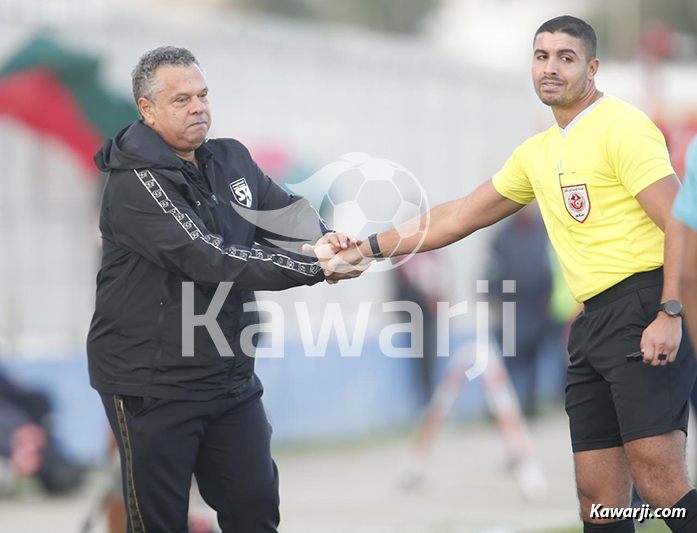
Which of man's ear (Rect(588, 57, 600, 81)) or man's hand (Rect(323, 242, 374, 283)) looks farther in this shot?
man's hand (Rect(323, 242, 374, 283))

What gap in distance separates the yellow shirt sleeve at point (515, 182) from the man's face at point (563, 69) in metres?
0.37

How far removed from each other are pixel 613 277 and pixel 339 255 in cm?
134

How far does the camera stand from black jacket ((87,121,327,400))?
4582 mm

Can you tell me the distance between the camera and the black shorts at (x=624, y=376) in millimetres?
4500

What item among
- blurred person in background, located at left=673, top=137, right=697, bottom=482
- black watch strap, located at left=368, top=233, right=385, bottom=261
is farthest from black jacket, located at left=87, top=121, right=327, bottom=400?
blurred person in background, located at left=673, top=137, right=697, bottom=482

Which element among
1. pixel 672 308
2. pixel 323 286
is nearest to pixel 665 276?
pixel 672 308

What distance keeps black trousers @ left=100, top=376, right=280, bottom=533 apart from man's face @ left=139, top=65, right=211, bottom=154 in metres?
1.14

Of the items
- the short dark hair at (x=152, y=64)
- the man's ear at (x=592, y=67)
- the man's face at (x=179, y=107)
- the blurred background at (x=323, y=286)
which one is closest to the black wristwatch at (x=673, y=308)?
the man's ear at (x=592, y=67)

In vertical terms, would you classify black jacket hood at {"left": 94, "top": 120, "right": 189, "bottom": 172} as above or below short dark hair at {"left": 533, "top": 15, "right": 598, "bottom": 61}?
below

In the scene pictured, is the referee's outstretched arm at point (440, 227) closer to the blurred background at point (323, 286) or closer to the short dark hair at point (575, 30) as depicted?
the short dark hair at point (575, 30)

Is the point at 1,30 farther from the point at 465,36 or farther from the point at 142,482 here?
the point at 465,36

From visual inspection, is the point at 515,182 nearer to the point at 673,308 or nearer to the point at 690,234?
the point at 673,308

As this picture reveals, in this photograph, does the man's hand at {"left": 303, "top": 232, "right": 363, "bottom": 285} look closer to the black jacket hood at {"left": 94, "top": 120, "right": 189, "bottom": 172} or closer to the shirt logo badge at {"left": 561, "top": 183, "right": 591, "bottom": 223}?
the black jacket hood at {"left": 94, "top": 120, "right": 189, "bottom": 172}

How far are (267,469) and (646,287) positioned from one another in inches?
71.4
